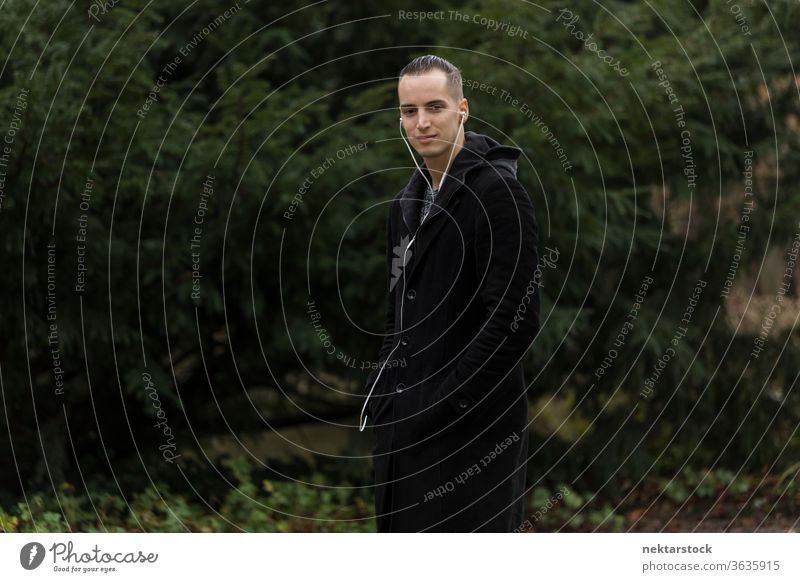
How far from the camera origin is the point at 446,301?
11.6 feet

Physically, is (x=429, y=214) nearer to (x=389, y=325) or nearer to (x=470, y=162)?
(x=470, y=162)

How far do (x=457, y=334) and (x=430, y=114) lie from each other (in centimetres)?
72

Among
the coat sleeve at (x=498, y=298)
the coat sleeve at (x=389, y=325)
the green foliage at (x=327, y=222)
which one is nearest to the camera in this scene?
the coat sleeve at (x=498, y=298)

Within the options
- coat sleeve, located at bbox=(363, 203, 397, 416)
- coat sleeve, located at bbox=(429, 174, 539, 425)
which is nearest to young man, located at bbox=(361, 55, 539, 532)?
coat sleeve, located at bbox=(429, 174, 539, 425)

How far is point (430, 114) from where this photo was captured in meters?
3.58

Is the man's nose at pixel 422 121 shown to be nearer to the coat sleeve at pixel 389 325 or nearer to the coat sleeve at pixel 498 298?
the coat sleeve at pixel 498 298

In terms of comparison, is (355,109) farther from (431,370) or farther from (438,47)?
(431,370)

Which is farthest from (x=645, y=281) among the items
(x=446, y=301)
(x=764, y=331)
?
(x=446, y=301)

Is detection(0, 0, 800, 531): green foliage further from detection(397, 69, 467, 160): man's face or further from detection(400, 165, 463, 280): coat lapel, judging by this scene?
detection(397, 69, 467, 160): man's face

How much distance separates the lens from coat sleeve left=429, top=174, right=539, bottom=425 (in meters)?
3.39

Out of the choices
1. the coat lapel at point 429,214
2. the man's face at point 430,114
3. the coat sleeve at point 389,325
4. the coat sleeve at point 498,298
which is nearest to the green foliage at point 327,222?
the coat sleeve at point 389,325

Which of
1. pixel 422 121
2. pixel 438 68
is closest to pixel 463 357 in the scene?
pixel 422 121

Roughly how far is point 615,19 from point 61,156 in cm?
362

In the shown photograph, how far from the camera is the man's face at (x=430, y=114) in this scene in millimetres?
3566
